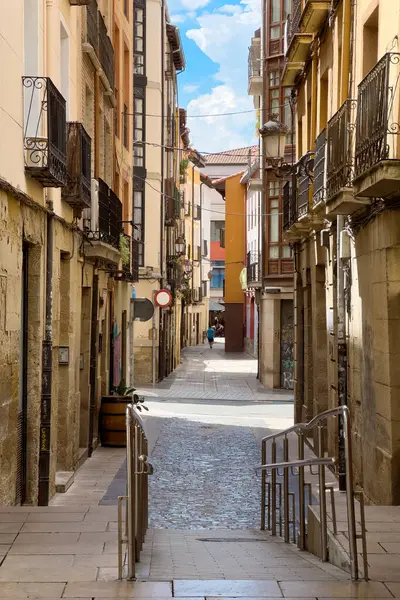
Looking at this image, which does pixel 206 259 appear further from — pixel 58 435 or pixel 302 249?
pixel 58 435

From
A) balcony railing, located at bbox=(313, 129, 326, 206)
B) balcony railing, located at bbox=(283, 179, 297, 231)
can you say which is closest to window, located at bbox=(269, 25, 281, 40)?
balcony railing, located at bbox=(283, 179, 297, 231)

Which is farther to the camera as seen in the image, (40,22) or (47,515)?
(40,22)

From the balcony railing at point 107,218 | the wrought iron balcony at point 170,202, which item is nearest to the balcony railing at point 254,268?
the wrought iron balcony at point 170,202

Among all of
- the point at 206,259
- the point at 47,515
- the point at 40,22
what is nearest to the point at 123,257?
the point at 40,22

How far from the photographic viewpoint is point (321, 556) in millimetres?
7633

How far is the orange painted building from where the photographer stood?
199 feet

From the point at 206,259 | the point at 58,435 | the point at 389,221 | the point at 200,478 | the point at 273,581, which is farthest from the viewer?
the point at 206,259

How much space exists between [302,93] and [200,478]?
9.31m

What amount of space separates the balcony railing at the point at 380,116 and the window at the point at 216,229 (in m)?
79.6

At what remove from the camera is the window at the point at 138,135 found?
121 ft

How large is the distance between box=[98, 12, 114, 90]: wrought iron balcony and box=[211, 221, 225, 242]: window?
230ft

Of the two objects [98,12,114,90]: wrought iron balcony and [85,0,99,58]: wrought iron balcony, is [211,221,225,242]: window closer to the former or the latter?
[98,12,114,90]: wrought iron balcony

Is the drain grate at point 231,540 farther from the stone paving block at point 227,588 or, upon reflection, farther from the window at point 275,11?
the window at point 275,11

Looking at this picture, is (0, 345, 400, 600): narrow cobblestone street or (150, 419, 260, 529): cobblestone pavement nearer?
(0, 345, 400, 600): narrow cobblestone street
